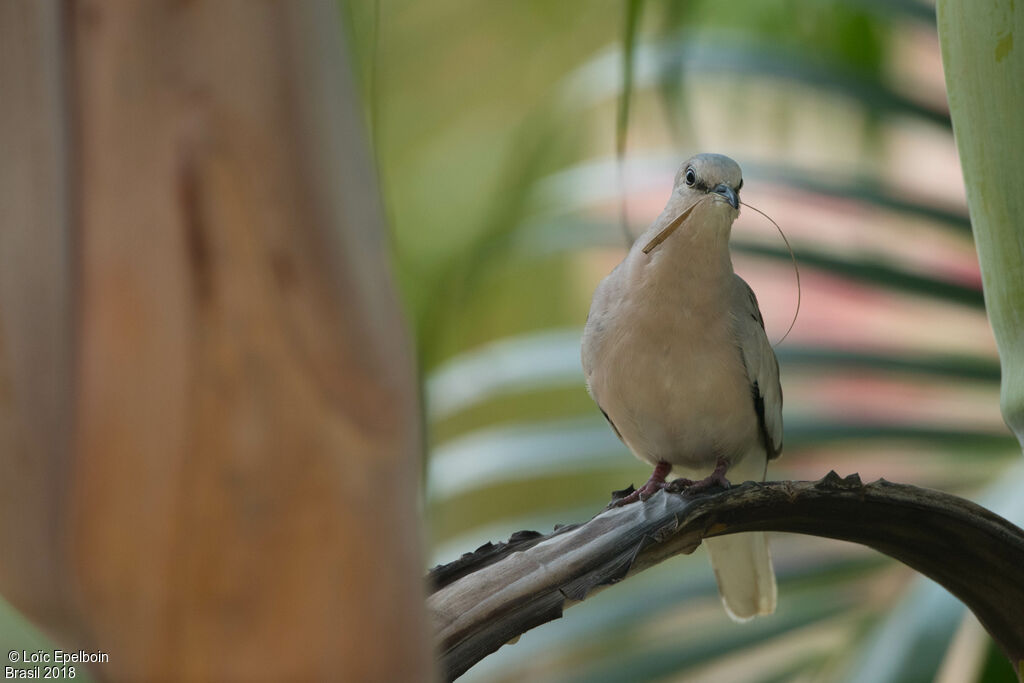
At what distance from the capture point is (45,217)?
19 centimetres

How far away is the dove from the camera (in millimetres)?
768

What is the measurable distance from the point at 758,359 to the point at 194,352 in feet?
2.26

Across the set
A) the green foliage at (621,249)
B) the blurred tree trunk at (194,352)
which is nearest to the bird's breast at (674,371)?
the green foliage at (621,249)

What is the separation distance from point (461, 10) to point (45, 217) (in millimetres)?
443

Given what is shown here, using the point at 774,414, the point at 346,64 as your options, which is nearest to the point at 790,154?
the point at 774,414

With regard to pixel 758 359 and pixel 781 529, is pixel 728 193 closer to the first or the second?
pixel 758 359

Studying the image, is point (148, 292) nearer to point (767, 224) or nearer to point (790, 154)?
point (790, 154)

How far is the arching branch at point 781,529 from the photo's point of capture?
42 cm

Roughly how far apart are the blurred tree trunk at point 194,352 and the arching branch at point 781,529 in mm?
231

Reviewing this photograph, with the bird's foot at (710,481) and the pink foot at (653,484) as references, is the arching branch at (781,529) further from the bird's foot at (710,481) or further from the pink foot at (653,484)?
the pink foot at (653,484)

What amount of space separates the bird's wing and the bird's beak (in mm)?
108

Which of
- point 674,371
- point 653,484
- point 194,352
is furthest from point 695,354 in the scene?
point 194,352

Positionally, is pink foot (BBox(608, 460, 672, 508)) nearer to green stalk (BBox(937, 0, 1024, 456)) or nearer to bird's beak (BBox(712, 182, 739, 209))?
bird's beak (BBox(712, 182, 739, 209))

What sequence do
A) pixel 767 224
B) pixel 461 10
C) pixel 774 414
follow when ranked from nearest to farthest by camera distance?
pixel 461 10, pixel 774 414, pixel 767 224
